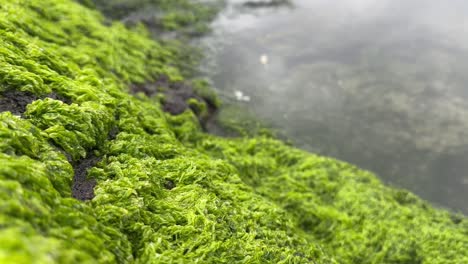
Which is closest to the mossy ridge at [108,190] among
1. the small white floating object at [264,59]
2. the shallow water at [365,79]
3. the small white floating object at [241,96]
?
the small white floating object at [241,96]

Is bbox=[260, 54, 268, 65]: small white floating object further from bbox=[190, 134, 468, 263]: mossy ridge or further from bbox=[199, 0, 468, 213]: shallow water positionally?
bbox=[190, 134, 468, 263]: mossy ridge

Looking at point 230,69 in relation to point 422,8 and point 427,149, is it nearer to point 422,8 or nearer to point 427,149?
point 427,149

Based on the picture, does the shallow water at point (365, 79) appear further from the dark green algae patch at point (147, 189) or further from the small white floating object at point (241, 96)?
the dark green algae patch at point (147, 189)

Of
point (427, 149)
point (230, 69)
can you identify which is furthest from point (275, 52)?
point (427, 149)

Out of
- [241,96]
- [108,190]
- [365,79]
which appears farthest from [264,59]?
[108,190]

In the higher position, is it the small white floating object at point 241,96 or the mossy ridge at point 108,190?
the mossy ridge at point 108,190
